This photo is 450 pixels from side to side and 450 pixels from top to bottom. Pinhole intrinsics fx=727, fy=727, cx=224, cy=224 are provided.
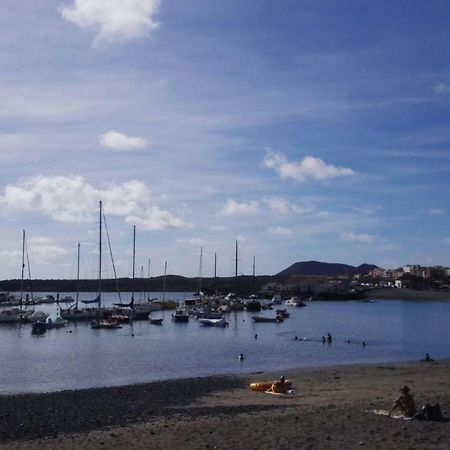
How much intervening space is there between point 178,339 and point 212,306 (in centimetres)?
5331

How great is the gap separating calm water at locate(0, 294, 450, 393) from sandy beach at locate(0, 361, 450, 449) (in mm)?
7000

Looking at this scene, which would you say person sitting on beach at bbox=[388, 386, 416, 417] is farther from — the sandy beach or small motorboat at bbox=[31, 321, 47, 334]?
small motorboat at bbox=[31, 321, 47, 334]

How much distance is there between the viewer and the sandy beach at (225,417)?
18.5 m

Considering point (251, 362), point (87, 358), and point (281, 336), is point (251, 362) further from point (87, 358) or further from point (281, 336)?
point (281, 336)

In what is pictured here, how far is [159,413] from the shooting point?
2641cm

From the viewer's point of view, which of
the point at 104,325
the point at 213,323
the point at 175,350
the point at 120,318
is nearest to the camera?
the point at 175,350

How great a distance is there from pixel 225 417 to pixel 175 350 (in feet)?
121

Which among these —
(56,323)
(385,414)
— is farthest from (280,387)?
(56,323)

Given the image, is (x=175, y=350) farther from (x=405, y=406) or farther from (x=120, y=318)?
(x=405, y=406)

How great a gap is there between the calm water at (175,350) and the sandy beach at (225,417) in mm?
7000

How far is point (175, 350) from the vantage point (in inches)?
2359

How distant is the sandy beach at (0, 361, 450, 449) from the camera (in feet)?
60.7

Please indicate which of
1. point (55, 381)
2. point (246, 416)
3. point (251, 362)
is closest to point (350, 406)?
point (246, 416)

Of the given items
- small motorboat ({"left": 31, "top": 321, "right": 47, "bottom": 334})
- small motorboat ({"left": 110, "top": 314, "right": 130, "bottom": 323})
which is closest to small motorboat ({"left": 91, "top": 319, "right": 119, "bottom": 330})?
small motorboat ({"left": 110, "top": 314, "right": 130, "bottom": 323})
